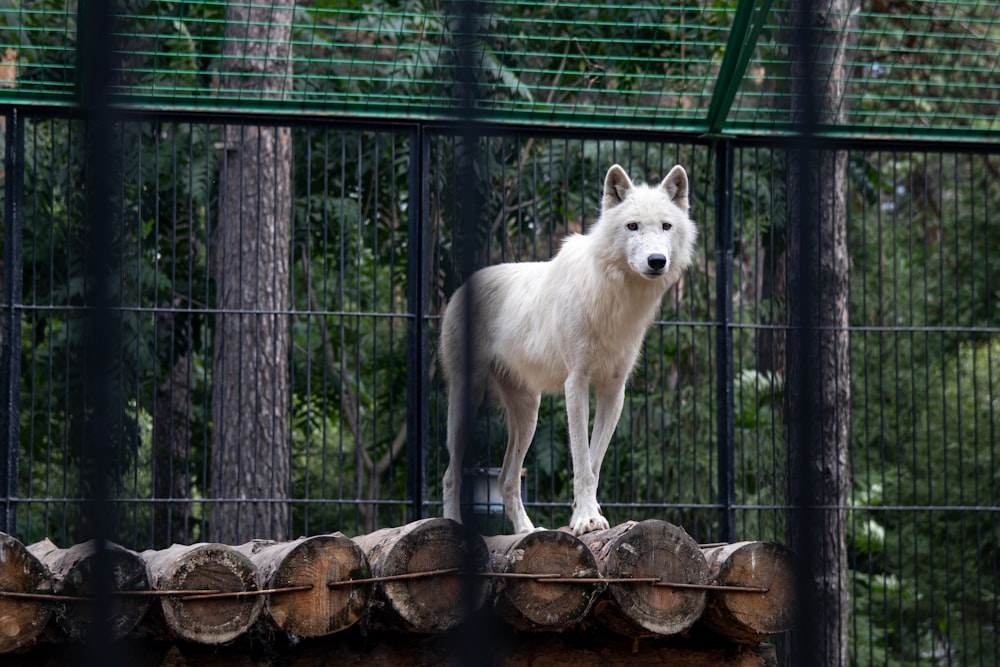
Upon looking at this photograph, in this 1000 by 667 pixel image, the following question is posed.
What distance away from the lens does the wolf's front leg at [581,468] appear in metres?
5.38

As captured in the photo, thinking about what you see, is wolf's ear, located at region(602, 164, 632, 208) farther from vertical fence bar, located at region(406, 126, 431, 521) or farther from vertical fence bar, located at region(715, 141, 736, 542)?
vertical fence bar, located at region(406, 126, 431, 521)

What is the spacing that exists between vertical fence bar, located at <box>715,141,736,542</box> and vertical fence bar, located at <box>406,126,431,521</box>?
161 centimetres

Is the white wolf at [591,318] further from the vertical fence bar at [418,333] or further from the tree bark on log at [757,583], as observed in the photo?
the tree bark on log at [757,583]

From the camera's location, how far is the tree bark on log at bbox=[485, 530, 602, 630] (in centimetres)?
425

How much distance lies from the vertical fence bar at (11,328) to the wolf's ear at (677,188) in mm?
3287

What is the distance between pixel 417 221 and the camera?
20.6ft

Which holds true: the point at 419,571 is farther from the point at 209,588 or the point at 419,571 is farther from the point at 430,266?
the point at 430,266

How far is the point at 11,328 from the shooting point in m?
6.04

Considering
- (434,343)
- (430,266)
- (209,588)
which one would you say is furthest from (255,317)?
(209,588)

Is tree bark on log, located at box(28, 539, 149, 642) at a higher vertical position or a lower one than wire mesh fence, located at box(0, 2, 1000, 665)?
lower

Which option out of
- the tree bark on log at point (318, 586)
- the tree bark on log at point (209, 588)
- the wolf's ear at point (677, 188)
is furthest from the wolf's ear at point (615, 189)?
the tree bark on log at point (209, 588)

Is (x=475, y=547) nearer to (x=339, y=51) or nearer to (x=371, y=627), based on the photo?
(x=371, y=627)

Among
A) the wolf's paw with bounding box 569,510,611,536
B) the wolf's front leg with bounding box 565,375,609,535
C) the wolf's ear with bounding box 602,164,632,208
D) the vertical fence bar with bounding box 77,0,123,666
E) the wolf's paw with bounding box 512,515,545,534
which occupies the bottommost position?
the wolf's paw with bounding box 512,515,545,534

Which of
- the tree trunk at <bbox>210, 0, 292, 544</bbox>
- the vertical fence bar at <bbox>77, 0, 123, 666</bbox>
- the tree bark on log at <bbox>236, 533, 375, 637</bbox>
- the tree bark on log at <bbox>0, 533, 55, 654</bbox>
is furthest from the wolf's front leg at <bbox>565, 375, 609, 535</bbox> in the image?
the vertical fence bar at <bbox>77, 0, 123, 666</bbox>
